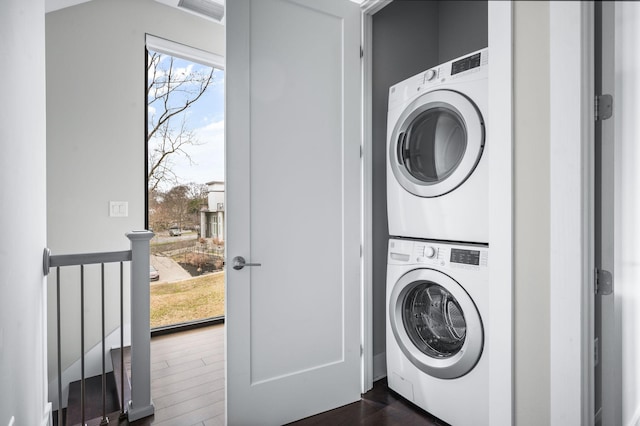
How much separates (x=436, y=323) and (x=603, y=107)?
1235 mm

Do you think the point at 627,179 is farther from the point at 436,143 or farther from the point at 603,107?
the point at 436,143

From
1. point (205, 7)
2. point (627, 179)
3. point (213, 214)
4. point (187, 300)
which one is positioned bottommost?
point (187, 300)

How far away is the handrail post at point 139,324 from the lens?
1.76 m

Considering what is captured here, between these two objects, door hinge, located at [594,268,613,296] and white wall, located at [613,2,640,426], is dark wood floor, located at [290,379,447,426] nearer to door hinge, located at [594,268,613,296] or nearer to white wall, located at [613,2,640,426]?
white wall, located at [613,2,640,426]

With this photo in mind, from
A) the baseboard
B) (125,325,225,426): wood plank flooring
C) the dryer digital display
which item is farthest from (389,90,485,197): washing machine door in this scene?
(125,325,225,426): wood plank flooring

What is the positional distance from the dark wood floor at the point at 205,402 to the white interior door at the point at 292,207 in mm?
119

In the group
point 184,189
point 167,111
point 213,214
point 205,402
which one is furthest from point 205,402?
point 167,111

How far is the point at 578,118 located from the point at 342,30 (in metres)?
1.33

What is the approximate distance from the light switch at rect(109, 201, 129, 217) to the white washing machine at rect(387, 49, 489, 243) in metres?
2.15

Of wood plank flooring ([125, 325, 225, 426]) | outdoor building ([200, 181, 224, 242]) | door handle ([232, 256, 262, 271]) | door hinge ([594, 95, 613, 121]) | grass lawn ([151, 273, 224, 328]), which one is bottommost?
wood plank flooring ([125, 325, 225, 426])

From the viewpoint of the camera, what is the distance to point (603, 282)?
41.9 inches

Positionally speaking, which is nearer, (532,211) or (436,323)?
(532,211)

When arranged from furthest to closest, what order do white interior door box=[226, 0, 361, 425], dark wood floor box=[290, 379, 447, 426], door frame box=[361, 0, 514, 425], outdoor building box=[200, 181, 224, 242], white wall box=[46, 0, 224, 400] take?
outdoor building box=[200, 181, 224, 242] < white wall box=[46, 0, 224, 400] < dark wood floor box=[290, 379, 447, 426] < white interior door box=[226, 0, 361, 425] < door frame box=[361, 0, 514, 425]

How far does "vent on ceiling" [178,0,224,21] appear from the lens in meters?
2.82
